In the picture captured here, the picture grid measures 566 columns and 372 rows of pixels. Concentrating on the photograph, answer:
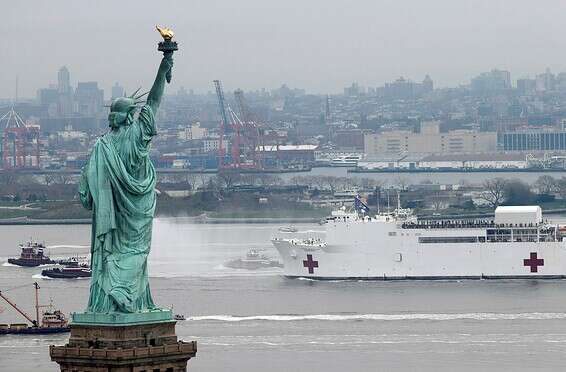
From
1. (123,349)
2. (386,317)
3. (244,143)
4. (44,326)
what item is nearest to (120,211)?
(123,349)

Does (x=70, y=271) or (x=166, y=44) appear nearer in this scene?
(x=166, y=44)

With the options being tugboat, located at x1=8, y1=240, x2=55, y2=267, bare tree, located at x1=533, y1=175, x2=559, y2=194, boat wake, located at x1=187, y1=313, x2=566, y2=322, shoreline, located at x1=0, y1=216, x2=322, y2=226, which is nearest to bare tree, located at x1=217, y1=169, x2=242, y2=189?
bare tree, located at x1=533, y1=175, x2=559, y2=194

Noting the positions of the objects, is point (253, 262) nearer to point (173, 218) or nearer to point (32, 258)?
point (32, 258)

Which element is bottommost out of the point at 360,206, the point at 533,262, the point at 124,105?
the point at 533,262

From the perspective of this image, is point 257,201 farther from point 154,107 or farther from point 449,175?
point 154,107

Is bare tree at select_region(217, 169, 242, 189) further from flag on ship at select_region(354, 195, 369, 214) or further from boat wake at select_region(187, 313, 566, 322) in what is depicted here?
boat wake at select_region(187, 313, 566, 322)

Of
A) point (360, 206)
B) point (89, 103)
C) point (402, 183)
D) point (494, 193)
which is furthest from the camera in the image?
point (89, 103)
